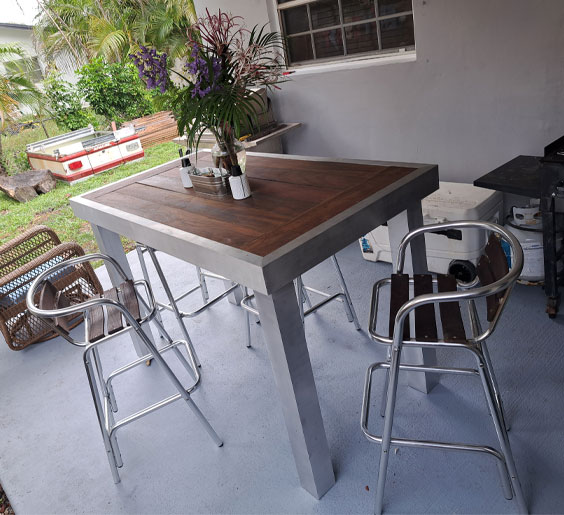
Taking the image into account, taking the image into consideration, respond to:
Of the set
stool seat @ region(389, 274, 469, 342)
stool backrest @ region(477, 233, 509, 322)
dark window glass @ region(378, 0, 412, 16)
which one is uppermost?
dark window glass @ region(378, 0, 412, 16)

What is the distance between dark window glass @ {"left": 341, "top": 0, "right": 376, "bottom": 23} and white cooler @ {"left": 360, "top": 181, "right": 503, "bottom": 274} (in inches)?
53.8

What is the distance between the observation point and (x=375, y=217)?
1.76 meters

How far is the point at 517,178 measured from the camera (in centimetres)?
274

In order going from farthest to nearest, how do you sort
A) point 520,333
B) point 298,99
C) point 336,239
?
point 298,99, point 520,333, point 336,239

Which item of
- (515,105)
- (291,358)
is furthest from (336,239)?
(515,105)

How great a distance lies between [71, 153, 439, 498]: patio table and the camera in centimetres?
157

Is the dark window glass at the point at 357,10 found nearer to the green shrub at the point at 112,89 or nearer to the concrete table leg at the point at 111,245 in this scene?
the concrete table leg at the point at 111,245

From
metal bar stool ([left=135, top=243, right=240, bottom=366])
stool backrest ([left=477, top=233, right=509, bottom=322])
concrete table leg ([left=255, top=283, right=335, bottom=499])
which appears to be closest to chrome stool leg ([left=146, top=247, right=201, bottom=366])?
metal bar stool ([left=135, top=243, right=240, bottom=366])

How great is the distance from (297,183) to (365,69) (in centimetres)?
190

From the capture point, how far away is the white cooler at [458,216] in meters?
2.91

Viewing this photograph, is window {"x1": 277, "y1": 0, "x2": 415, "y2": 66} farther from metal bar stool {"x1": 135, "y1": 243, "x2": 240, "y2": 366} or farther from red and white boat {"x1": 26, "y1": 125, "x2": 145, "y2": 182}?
red and white boat {"x1": 26, "y1": 125, "x2": 145, "y2": 182}

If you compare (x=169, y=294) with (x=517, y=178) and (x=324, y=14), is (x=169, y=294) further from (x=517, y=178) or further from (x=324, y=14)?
(x=324, y=14)

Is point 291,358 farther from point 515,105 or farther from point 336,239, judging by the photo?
point 515,105

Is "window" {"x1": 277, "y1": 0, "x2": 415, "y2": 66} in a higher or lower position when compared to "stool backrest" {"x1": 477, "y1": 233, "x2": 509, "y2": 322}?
higher
